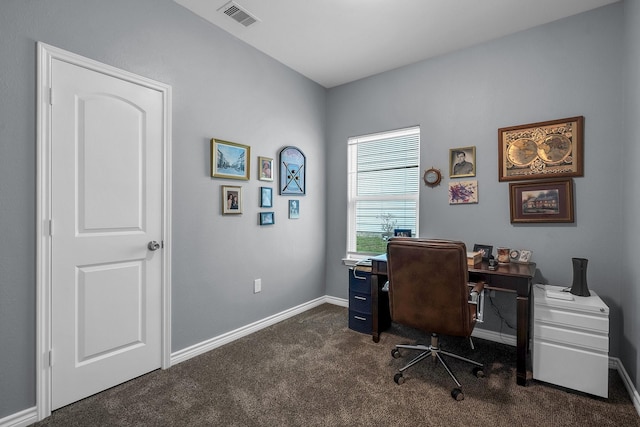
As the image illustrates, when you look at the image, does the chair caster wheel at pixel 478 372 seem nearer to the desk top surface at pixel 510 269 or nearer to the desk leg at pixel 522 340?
the desk leg at pixel 522 340

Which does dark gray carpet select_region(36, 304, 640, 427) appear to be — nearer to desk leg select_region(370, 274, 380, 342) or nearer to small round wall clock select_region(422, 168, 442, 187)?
desk leg select_region(370, 274, 380, 342)

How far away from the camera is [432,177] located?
3.12 meters

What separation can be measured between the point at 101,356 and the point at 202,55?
7.86ft

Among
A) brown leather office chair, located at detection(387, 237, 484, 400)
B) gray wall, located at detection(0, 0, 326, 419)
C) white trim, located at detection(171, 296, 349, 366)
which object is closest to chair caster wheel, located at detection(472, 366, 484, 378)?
brown leather office chair, located at detection(387, 237, 484, 400)

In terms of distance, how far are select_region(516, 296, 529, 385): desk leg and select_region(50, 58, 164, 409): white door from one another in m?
2.61

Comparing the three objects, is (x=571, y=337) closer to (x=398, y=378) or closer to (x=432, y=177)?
(x=398, y=378)

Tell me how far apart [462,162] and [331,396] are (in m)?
2.37

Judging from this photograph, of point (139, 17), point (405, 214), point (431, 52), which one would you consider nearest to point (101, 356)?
point (139, 17)

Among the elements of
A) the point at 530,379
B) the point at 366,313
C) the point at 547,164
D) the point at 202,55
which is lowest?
the point at 530,379

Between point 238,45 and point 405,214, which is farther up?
point 238,45

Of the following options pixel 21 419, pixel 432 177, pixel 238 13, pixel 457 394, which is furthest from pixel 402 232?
pixel 21 419

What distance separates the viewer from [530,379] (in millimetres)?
2164

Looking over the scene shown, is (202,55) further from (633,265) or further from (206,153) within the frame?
(633,265)

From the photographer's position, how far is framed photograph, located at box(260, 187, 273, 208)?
121 inches
